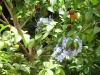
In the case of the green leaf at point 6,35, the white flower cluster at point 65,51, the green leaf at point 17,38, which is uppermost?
the green leaf at point 6,35

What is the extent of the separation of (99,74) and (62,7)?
862mm

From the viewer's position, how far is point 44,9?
1.85 m

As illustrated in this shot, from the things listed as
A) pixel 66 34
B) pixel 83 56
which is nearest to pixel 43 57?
pixel 83 56

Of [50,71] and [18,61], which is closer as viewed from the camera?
[50,71]

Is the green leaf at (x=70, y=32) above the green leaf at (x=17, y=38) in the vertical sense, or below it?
above

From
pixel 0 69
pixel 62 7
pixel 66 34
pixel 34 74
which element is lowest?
pixel 34 74

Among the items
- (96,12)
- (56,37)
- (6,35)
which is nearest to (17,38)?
(6,35)

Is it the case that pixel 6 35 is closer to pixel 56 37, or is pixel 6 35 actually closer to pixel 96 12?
pixel 56 37

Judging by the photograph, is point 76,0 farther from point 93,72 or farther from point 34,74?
point 93,72

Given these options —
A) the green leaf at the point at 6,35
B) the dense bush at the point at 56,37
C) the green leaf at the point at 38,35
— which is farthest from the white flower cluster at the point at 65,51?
the green leaf at the point at 6,35

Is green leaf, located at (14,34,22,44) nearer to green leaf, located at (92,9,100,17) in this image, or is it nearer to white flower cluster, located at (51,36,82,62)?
white flower cluster, located at (51,36,82,62)

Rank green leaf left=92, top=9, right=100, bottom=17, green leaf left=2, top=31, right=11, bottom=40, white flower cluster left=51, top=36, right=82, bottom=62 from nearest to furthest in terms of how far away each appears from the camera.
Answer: green leaf left=92, top=9, right=100, bottom=17 → white flower cluster left=51, top=36, right=82, bottom=62 → green leaf left=2, top=31, right=11, bottom=40

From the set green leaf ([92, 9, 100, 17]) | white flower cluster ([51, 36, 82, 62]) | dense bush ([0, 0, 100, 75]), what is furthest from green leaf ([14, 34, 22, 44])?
green leaf ([92, 9, 100, 17])

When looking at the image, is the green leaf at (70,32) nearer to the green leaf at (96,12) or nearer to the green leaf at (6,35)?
the green leaf at (96,12)
